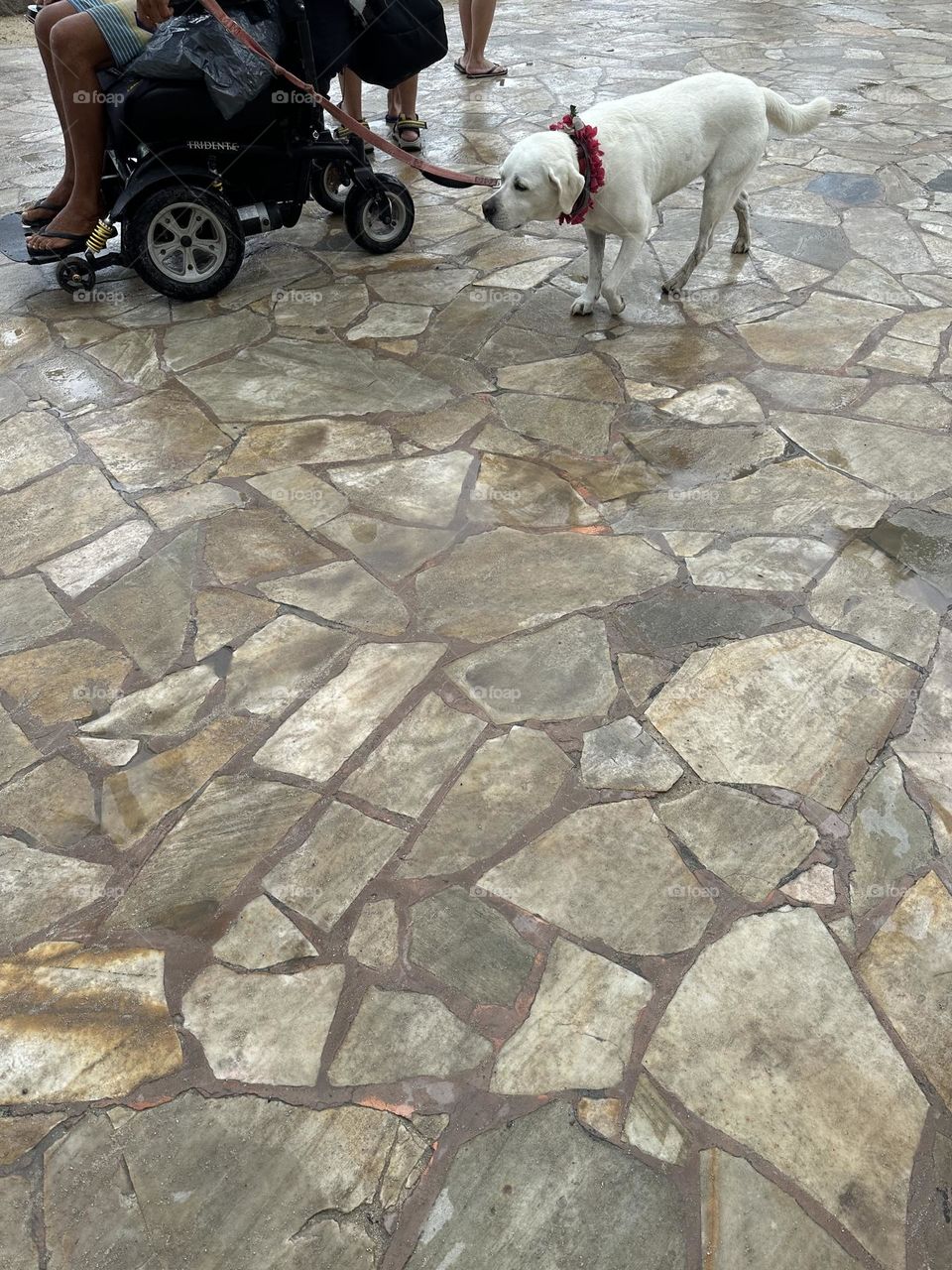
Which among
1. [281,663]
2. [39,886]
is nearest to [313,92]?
[281,663]

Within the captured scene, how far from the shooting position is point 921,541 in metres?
3.24

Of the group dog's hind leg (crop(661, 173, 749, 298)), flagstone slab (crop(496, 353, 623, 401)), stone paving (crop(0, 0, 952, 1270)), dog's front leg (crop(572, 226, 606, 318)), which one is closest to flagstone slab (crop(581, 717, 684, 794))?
stone paving (crop(0, 0, 952, 1270))

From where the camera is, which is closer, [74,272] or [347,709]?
[347,709]

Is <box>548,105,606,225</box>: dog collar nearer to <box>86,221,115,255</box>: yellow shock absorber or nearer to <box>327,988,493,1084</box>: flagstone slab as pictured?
<box>86,221,115,255</box>: yellow shock absorber

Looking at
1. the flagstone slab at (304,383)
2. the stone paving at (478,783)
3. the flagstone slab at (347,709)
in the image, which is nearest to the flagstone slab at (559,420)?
the stone paving at (478,783)

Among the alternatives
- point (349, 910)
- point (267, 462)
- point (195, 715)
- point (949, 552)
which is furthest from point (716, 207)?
point (349, 910)

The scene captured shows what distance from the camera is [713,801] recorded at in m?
2.44

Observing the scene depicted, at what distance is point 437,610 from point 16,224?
443cm

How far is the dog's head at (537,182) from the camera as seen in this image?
376cm

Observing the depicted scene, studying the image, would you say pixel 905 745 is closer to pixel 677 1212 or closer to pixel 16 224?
pixel 677 1212

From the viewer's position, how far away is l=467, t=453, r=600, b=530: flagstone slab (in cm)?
342

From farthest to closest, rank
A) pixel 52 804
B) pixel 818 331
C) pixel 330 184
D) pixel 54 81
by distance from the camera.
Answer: pixel 330 184, pixel 54 81, pixel 818 331, pixel 52 804

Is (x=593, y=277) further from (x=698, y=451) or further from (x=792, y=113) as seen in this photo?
(x=698, y=451)

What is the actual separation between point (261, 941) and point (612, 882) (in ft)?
2.81
